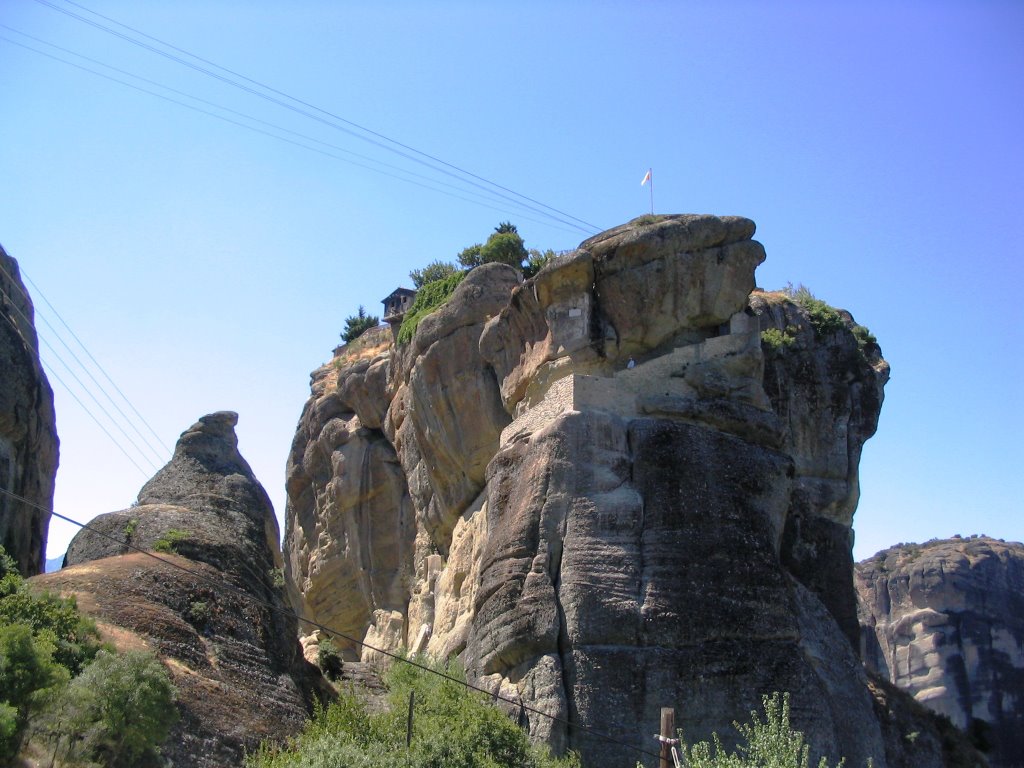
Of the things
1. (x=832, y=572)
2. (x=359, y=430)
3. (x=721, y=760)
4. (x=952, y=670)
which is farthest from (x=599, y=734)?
(x=952, y=670)

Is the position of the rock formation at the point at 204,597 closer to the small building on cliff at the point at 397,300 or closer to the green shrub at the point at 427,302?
the green shrub at the point at 427,302

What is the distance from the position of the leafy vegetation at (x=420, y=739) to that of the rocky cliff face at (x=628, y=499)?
2590 millimetres

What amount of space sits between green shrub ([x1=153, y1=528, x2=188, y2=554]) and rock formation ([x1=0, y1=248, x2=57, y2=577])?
5.81m

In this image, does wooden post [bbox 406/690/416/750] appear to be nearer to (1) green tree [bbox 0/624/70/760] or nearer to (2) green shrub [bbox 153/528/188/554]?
(1) green tree [bbox 0/624/70/760]

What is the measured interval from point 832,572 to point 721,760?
61.1 feet

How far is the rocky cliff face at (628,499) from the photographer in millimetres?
34188

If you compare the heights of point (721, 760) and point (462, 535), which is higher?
point (462, 535)

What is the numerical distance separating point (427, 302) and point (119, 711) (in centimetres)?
2807

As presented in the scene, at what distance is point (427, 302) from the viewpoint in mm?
52375

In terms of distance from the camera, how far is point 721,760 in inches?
971

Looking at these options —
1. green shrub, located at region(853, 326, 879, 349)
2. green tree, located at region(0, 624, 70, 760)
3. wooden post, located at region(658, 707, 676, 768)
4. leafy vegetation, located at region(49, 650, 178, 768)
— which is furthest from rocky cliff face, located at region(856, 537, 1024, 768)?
green tree, located at region(0, 624, 70, 760)

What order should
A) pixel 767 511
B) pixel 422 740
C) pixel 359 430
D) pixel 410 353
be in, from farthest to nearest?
pixel 359 430, pixel 410 353, pixel 767 511, pixel 422 740

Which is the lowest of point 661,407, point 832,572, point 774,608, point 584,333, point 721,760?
point 721,760

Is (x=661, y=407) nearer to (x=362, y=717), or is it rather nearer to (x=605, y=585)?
(x=605, y=585)
